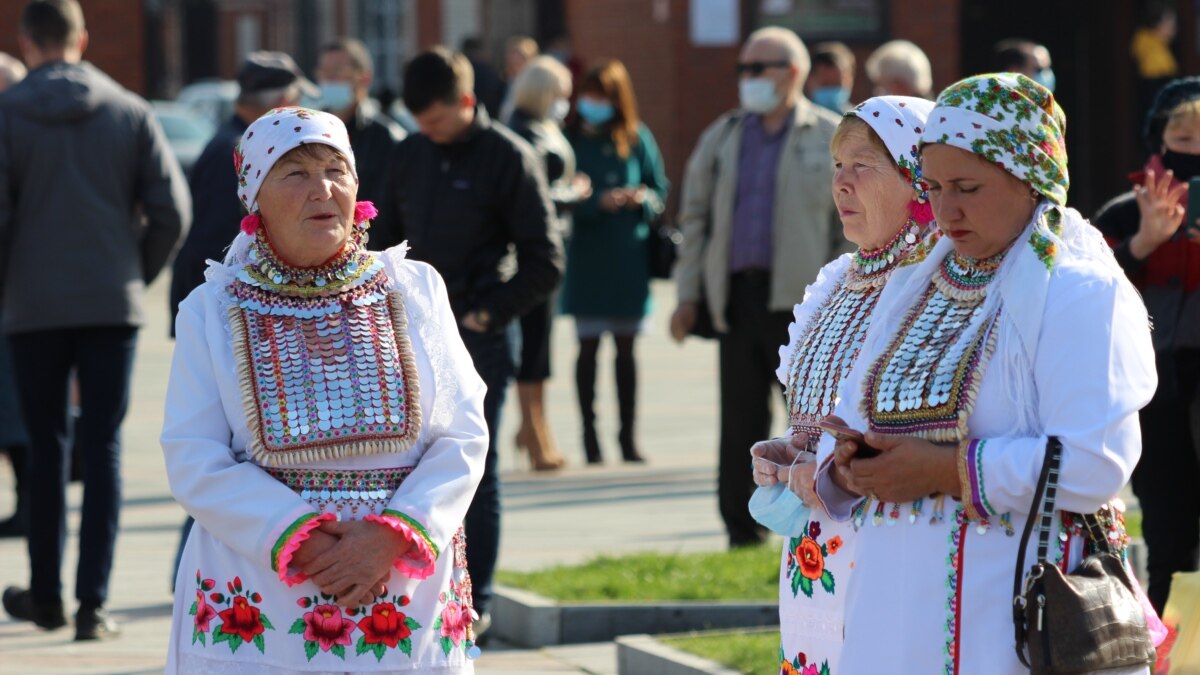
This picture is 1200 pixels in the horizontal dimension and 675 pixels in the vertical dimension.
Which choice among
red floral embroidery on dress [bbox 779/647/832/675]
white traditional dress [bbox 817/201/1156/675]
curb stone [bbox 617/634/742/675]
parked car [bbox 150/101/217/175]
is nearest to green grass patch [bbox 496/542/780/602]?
curb stone [bbox 617/634/742/675]

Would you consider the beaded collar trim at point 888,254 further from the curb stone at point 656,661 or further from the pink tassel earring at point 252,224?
the curb stone at point 656,661

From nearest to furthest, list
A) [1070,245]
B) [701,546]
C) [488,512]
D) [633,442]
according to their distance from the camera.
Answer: [1070,245]
[488,512]
[701,546]
[633,442]

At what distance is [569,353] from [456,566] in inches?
497

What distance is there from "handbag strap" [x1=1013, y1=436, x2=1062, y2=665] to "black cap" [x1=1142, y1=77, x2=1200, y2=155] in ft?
10.3

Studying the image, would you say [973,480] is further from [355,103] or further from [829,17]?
[829,17]

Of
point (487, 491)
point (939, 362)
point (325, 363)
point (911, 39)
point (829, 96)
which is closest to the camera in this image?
point (939, 362)

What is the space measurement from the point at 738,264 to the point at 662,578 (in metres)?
1.55

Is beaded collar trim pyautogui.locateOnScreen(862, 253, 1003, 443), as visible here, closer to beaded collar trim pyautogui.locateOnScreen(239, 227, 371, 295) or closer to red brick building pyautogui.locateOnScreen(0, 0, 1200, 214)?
beaded collar trim pyautogui.locateOnScreen(239, 227, 371, 295)

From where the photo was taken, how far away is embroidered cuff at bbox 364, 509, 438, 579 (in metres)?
4.45

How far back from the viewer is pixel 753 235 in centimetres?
884

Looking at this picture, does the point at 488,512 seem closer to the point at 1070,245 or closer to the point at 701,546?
the point at 701,546

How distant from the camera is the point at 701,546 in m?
9.26

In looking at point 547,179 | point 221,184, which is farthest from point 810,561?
point 547,179

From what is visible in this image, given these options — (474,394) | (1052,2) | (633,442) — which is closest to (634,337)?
(633,442)
